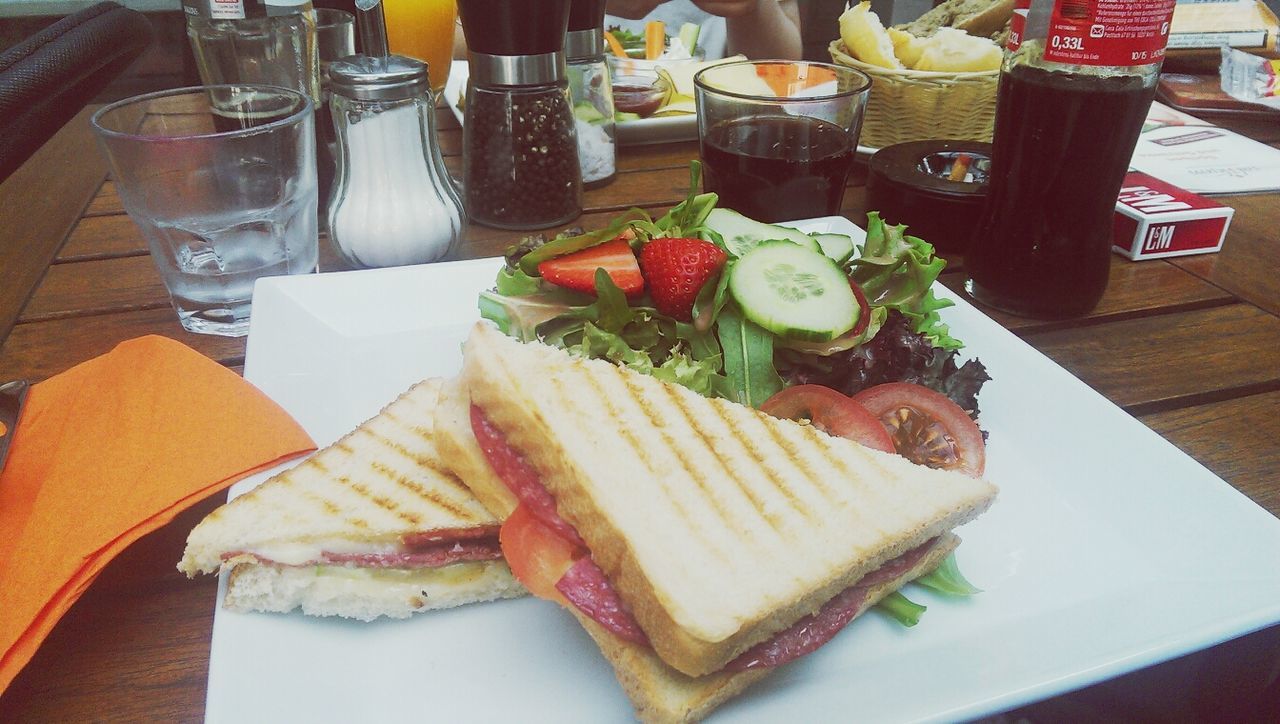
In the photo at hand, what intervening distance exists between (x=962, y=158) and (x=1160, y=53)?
2.36 ft

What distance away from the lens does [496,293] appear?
1708 mm

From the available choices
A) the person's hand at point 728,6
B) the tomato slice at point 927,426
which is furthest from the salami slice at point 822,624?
the person's hand at point 728,6

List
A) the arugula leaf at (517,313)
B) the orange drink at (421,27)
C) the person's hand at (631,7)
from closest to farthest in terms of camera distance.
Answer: the arugula leaf at (517,313) < the orange drink at (421,27) < the person's hand at (631,7)

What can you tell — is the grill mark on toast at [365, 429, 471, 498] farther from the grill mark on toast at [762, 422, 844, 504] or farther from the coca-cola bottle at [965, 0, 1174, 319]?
the coca-cola bottle at [965, 0, 1174, 319]

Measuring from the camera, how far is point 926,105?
98.1 inches

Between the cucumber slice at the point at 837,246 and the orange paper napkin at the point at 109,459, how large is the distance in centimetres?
117

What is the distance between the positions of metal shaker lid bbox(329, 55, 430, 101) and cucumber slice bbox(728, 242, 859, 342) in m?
0.86

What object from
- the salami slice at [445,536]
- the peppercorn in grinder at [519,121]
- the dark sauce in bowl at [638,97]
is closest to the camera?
the salami slice at [445,536]

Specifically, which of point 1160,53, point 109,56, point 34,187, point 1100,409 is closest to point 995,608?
point 1100,409

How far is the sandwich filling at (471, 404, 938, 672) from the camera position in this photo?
1018 mm

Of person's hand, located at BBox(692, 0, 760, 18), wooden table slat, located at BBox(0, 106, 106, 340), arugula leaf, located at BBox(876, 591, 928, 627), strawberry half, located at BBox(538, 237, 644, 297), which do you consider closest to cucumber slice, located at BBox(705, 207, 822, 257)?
strawberry half, located at BBox(538, 237, 644, 297)

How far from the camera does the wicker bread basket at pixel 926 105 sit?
2.42m

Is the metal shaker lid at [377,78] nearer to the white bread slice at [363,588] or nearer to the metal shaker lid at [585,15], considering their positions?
A: the metal shaker lid at [585,15]

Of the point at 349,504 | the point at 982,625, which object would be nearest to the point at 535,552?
the point at 349,504
